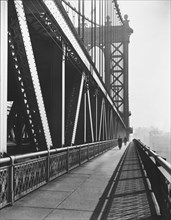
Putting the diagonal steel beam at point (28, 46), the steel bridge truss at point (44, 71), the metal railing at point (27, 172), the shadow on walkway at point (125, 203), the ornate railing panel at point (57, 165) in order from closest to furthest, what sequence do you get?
the shadow on walkway at point (125, 203) < the metal railing at point (27, 172) < the diagonal steel beam at point (28, 46) < the steel bridge truss at point (44, 71) < the ornate railing panel at point (57, 165)

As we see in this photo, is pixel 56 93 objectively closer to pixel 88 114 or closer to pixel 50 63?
pixel 50 63

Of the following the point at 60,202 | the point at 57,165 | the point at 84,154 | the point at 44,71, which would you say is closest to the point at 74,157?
the point at 84,154

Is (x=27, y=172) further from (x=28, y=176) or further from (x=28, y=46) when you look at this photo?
(x=28, y=46)

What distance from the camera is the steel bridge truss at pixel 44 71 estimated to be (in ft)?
23.0

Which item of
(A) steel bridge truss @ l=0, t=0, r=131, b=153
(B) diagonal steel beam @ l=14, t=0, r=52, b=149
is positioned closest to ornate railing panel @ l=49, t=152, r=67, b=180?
(A) steel bridge truss @ l=0, t=0, r=131, b=153

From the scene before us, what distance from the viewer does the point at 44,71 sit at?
11.8 meters

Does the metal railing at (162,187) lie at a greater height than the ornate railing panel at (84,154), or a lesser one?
greater

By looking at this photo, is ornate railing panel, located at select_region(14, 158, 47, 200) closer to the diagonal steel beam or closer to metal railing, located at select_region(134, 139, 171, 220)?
the diagonal steel beam

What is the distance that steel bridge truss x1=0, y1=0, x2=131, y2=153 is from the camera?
7.00 metres

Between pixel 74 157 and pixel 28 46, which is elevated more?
pixel 28 46

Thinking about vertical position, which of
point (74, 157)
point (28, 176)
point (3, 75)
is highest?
point (3, 75)

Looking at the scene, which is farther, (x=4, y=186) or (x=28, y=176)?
(x=28, y=176)

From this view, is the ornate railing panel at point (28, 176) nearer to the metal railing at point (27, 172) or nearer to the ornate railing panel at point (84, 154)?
the metal railing at point (27, 172)

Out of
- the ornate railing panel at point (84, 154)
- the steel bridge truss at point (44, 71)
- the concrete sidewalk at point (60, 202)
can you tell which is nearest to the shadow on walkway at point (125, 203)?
the concrete sidewalk at point (60, 202)
